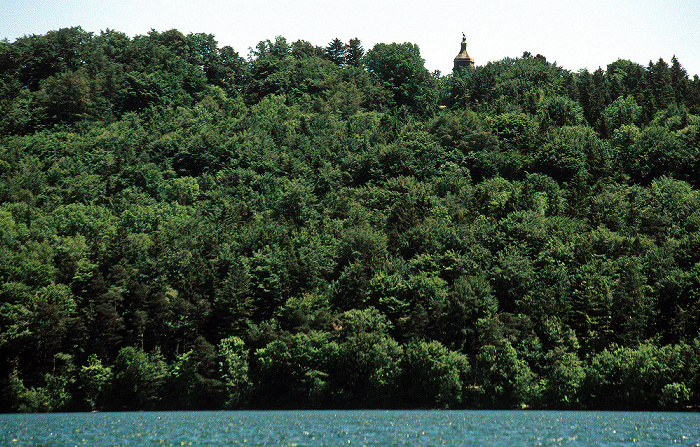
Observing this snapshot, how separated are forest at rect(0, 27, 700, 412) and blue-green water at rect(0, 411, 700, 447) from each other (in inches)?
442

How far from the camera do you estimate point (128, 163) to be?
A: 5256 inches

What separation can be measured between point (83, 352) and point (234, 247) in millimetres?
22921

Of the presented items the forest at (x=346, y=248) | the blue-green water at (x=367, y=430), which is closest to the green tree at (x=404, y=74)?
the forest at (x=346, y=248)

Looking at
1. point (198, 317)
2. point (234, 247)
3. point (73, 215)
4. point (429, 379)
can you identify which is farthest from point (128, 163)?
point (429, 379)

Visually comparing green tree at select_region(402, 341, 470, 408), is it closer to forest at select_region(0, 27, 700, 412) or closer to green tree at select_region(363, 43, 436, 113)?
forest at select_region(0, 27, 700, 412)

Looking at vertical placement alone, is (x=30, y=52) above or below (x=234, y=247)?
above

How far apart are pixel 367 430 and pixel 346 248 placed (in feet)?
164

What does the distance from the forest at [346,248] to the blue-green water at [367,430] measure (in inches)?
442

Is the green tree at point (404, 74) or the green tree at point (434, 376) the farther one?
the green tree at point (404, 74)

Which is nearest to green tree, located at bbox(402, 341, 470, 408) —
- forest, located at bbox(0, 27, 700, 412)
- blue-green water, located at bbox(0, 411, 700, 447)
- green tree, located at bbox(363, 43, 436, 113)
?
forest, located at bbox(0, 27, 700, 412)

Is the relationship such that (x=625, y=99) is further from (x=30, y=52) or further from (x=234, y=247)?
(x=30, y=52)

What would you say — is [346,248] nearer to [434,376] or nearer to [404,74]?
[434,376]

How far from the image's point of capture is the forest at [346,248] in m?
83.8

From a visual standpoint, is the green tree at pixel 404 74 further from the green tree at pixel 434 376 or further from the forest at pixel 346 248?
the green tree at pixel 434 376
